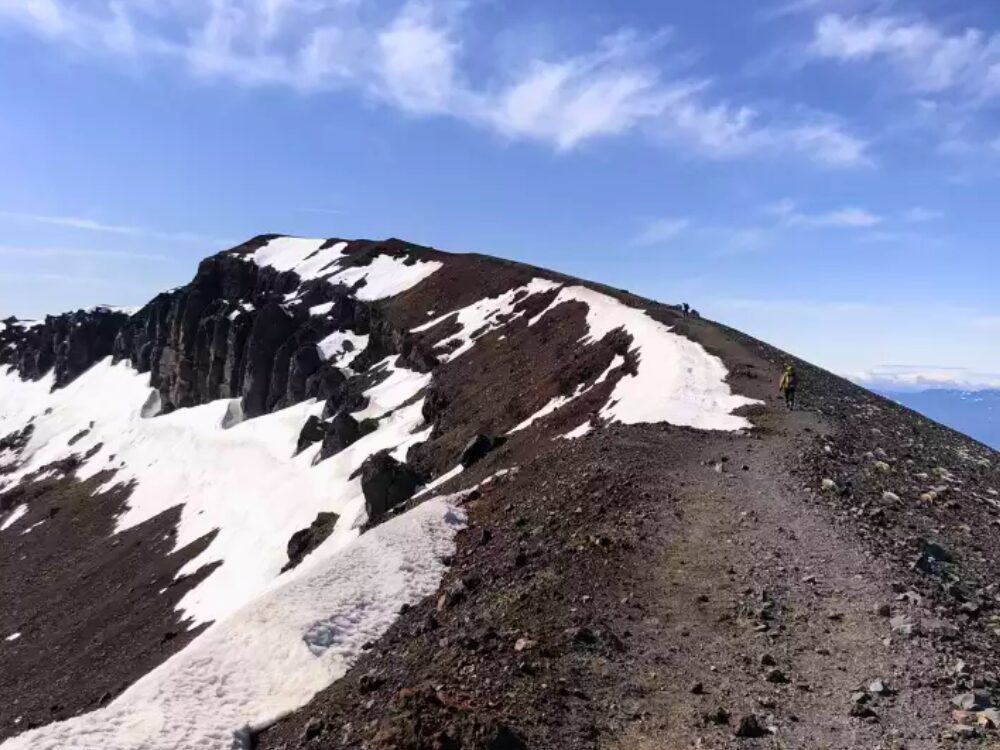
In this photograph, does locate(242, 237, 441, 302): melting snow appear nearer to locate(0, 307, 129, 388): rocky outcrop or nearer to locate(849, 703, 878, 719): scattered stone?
locate(0, 307, 129, 388): rocky outcrop

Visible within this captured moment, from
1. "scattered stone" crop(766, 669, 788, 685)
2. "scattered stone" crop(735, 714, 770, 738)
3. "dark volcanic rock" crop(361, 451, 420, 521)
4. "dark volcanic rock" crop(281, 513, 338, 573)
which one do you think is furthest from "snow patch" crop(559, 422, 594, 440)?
"scattered stone" crop(735, 714, 770, 738)

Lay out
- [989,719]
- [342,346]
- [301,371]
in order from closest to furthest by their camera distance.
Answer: [989,719] < [301,371] < [342,346]

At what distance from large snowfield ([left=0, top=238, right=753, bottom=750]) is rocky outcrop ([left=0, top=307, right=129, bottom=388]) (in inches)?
964

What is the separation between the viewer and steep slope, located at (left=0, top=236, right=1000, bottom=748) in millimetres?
11469

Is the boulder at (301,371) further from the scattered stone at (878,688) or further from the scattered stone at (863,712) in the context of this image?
the scattered stone at (863,712)

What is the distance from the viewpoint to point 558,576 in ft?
50.5

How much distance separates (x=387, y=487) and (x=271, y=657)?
18.3 meters

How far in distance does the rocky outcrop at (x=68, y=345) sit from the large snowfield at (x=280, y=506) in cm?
2449

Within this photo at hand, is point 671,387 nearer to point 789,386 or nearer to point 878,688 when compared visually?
point 789,386

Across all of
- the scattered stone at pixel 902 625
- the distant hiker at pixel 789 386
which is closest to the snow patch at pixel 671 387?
the distant hiker at pixel 789 386

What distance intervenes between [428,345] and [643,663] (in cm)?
5194

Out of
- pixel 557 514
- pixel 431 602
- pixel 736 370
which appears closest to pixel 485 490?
pixel 557 514

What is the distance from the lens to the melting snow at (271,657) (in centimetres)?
1331

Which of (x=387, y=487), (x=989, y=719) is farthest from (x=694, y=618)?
(x=387, y=487)
